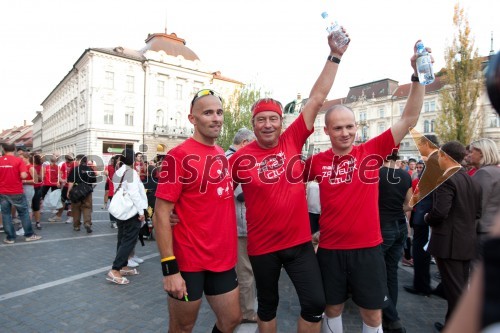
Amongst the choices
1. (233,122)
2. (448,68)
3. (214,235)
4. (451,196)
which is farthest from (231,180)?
(233,122)

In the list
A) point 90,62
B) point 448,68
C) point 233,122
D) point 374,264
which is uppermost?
point 90,62

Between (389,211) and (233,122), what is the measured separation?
1353 inches

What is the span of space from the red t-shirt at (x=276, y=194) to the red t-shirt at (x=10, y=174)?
7497 mm

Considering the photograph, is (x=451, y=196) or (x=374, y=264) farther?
(x=451, y=196)

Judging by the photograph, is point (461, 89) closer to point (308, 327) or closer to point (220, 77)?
point (308, 327)

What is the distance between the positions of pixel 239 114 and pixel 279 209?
3603 cm

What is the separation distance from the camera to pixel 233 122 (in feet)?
124

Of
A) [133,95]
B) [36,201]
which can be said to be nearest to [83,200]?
[36,201]

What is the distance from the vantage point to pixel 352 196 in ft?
9.00

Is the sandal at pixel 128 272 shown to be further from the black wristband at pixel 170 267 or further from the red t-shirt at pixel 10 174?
the red t-shirt at pixel 10 174

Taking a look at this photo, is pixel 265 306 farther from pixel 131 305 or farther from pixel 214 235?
pixel 131 305

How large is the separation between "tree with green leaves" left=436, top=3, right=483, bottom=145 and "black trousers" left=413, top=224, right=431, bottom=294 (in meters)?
22.6

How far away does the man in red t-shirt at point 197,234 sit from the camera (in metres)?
2.48

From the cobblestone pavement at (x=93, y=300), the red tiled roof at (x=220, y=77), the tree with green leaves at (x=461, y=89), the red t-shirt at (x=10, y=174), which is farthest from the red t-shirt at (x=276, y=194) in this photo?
the red tiled roof at (x=220, y=77)
